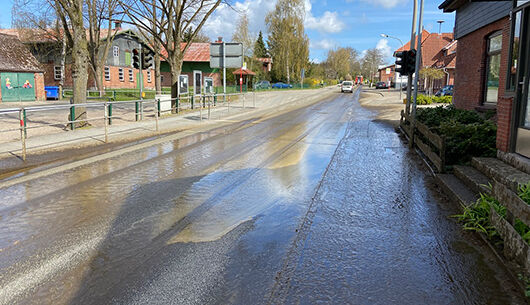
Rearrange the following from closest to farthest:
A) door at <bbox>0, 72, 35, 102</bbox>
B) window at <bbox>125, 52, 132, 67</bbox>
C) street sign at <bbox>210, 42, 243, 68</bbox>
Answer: street sign at <bbox>210, 42, 243, 68</bbox>, door at <bbox>0, 72, 35, 102</bbox>, window at <bbox>125, 52, 132, 67</bbox>

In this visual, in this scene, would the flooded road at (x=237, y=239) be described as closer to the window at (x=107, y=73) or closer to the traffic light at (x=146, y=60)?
the traffic light at (x=146, y=60)

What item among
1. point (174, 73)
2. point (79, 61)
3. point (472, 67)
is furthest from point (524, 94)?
point (174, 73)

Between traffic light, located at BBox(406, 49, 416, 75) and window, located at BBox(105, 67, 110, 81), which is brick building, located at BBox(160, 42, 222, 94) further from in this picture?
traffic light, located at BBox(406, 49, 416, 75)

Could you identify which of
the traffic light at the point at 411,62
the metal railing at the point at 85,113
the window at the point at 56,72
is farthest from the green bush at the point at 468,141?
the window at the point at 56,72

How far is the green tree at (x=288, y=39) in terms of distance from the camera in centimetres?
7388

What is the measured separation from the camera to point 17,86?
1309 inches

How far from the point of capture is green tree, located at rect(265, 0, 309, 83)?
242ft

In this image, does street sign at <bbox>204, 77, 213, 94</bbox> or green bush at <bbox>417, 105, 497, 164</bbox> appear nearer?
green bush at <bbox>417, 105, 497, 164</bbox>

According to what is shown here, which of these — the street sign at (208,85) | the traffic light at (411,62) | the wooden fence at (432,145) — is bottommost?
the wooden fence at (432,145)

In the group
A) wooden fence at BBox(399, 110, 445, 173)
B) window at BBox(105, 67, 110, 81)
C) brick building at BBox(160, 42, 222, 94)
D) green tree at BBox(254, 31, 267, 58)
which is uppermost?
green tree at BBox(254, 31, 267, 58)

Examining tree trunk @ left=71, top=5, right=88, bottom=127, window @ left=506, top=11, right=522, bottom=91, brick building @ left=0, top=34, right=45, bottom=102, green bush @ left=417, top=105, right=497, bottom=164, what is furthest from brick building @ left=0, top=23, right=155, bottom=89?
window @ left=506, top=11, right=522, bottom=91

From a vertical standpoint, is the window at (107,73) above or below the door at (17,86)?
above

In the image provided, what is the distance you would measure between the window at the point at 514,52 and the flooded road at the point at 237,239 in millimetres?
2308

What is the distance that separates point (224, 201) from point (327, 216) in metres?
1.61
